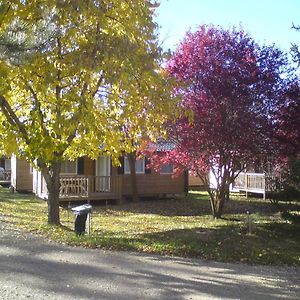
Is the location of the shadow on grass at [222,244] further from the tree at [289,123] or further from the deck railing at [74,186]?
the deck railing at [74,186]

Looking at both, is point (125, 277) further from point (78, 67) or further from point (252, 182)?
point (252, 182)

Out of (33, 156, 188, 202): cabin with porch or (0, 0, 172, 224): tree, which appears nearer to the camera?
(0, 0, 172, 224): tree

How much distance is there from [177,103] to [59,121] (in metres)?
2.84

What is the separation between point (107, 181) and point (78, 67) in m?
14.6

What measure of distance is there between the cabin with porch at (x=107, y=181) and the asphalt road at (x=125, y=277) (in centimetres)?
1304

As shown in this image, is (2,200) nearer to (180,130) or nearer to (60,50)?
(180,130)

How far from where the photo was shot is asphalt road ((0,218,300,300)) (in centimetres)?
651

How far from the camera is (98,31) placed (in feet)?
34.5

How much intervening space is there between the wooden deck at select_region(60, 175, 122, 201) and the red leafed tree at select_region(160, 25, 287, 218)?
8075 millimetres

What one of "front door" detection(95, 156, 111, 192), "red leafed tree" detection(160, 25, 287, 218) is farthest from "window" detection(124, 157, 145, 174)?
"red leafed tree" detection(160, 25, 287, 218)

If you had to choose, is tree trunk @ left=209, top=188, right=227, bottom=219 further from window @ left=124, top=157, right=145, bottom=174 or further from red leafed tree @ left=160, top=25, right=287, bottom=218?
window @ left=124, top=157, right=145, bottom=174

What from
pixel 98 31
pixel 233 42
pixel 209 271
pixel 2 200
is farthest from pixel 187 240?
pixel 2 200

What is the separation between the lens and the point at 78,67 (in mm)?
9961

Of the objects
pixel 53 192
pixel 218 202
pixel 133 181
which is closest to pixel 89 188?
pixel 133 181
